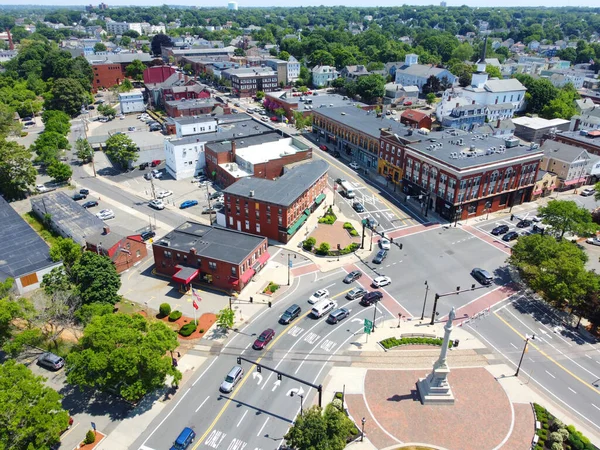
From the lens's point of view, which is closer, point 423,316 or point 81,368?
point 81,368

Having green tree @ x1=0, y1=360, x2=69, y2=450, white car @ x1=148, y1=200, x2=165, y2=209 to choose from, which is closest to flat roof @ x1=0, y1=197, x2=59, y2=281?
white car @ x1=148, y1=200, x2=165, y2=209

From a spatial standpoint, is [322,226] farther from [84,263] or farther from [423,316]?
[84,263]

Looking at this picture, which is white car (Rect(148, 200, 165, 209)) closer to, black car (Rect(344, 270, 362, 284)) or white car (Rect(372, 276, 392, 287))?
black car (Rect(344, 270, 362, 284))

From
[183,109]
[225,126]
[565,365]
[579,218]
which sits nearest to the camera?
[565,365]

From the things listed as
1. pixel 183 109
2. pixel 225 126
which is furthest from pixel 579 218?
pixel 183 109

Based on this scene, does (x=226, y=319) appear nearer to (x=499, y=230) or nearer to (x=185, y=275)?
(x=185, y=275)

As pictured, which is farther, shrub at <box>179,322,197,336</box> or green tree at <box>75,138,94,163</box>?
green tree at <box>75,138,94,163</box>
